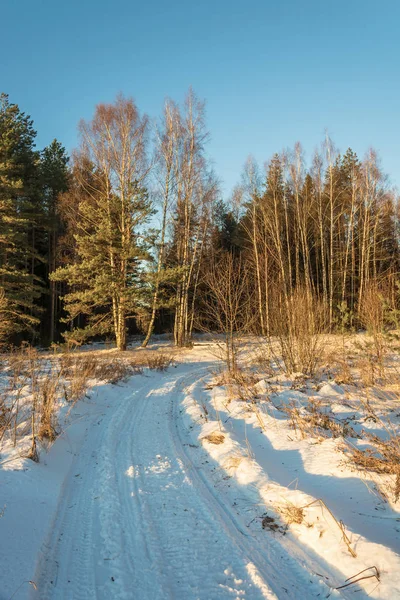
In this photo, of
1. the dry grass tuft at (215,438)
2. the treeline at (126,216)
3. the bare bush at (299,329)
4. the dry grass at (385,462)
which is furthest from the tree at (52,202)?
the dry grass at (385,462)

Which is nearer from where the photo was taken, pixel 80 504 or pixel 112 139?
pixel 80 504

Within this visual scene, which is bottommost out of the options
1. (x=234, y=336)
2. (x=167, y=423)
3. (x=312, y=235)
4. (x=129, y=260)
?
(x=167, y=423)

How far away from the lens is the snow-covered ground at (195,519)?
7.59 feet

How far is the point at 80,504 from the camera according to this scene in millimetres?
3445

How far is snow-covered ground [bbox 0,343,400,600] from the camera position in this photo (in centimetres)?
231

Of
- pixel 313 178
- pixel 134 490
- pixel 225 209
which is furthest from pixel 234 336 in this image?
pixel 225 209

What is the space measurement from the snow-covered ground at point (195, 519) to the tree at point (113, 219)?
1238 cm

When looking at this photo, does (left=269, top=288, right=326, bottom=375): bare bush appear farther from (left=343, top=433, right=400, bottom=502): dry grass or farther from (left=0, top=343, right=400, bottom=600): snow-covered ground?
(left=343, top=433, right=400, bottom=502): dry grass

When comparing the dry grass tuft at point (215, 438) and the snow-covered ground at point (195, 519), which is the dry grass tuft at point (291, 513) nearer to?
the snow-covered ground at point (195, 519)

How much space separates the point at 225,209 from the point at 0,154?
2225cm

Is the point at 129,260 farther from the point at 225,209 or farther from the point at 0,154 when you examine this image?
the point at 225,209

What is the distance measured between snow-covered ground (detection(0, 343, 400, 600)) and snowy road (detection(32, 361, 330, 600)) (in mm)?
11

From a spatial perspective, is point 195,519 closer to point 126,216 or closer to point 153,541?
point 153,541

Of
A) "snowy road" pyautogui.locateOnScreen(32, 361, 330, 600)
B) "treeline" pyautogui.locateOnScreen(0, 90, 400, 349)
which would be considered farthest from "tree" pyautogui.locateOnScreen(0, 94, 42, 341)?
"snowy road" pyautogui.locateOnScreen(32, 361, 330, 600)
